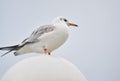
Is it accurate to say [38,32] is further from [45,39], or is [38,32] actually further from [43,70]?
[43,70]

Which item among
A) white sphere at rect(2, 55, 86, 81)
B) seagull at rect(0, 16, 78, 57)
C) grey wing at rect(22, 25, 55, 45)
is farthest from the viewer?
grey wing at rect(22, 25, 55, 45)

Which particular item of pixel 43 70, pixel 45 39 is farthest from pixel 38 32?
pixel 43 70

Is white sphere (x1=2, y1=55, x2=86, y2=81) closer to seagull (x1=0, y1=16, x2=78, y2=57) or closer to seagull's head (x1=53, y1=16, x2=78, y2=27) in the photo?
seagull (x1=0, y1=16, x2=78, y2=57)

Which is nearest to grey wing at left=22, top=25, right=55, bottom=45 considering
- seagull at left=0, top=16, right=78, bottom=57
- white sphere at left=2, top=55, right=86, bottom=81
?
seagull at left=0, top=16, right=78, bottom=57

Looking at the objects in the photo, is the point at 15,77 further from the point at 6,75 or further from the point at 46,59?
the point at 46,59

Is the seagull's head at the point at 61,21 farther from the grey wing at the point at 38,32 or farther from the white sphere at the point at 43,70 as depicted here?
the white sphere at the point at 43,70

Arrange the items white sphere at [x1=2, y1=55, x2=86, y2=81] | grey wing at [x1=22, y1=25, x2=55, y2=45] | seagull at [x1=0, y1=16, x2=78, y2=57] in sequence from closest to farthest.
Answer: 1. white sphere at [x1=2, y1=55, x2=86, y2=81]
2. seagull at [x1=0, y1=16, x2=78, y2=57]
3. grey wing at [x1=22, y1=25, x2=55, y2=45]

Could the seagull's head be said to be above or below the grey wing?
above
